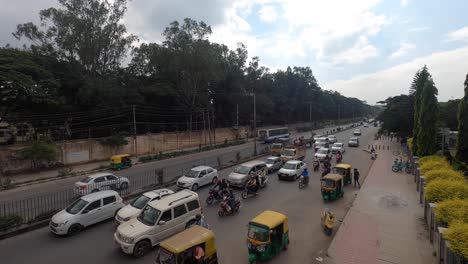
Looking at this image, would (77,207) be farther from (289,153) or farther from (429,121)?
(429,121)

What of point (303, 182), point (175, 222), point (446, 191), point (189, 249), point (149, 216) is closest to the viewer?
point (189, 249)

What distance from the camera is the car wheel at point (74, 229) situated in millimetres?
10992

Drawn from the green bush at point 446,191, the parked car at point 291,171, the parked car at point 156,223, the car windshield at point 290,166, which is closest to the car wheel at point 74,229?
the parked car at point 156,223

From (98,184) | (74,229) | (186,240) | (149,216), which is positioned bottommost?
(74,229)

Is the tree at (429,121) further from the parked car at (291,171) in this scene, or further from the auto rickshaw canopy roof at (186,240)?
the auto rickshaw canopy roof at (186,240)

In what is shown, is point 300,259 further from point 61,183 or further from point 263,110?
point 263,110

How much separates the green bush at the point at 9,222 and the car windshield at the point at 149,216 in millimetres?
5902

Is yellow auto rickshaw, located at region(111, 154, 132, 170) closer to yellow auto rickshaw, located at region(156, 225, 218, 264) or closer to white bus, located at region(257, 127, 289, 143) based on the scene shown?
yellow auto rickshaw, located at region(156, 225, 218, 264)

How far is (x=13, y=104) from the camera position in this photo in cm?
2714

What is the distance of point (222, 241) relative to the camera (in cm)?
1033

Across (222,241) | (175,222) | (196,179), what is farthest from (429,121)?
(175,222)

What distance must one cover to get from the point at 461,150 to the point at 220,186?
1383 cm

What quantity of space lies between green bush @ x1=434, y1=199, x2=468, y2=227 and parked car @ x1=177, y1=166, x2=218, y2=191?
1302 centimetres

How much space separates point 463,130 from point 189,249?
15.8 metres
